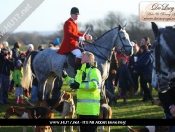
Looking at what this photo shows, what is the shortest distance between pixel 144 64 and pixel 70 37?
91.4 inches

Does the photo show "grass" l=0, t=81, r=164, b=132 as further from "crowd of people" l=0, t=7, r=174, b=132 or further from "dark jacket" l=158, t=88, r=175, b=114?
"dark jacket" l=158, t=88, r=175, b=114

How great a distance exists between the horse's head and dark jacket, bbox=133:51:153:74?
1.26m

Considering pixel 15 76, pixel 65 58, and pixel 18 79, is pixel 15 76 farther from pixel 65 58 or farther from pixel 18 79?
pixel 65 58

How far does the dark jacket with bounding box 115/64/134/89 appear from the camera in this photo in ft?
28.8

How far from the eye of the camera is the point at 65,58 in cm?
708

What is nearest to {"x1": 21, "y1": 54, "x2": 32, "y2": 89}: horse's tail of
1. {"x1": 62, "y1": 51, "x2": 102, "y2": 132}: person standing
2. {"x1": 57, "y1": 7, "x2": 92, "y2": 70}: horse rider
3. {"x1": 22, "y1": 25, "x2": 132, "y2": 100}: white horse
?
{"x1": 22, "y1": 25, "x2": 132, "y2": 100}: white horse

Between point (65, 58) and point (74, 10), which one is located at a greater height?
point (74, 10)

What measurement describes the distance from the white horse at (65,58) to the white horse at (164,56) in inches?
95.5

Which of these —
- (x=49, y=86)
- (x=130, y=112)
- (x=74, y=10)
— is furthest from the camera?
(x=49, y=86)

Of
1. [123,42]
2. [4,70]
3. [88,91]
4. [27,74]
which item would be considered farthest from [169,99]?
[4,70]

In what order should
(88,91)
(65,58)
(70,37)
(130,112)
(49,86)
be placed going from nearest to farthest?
(88,91), (70,37), (65,58), (130,112), (49,86)

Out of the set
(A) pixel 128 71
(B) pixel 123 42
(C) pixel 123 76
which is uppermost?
(B) pixel 123 42

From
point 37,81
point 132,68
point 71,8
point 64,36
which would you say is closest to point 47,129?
point 71,8

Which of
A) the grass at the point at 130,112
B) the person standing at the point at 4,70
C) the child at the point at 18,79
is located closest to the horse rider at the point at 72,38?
the grass at the point at 130,112
